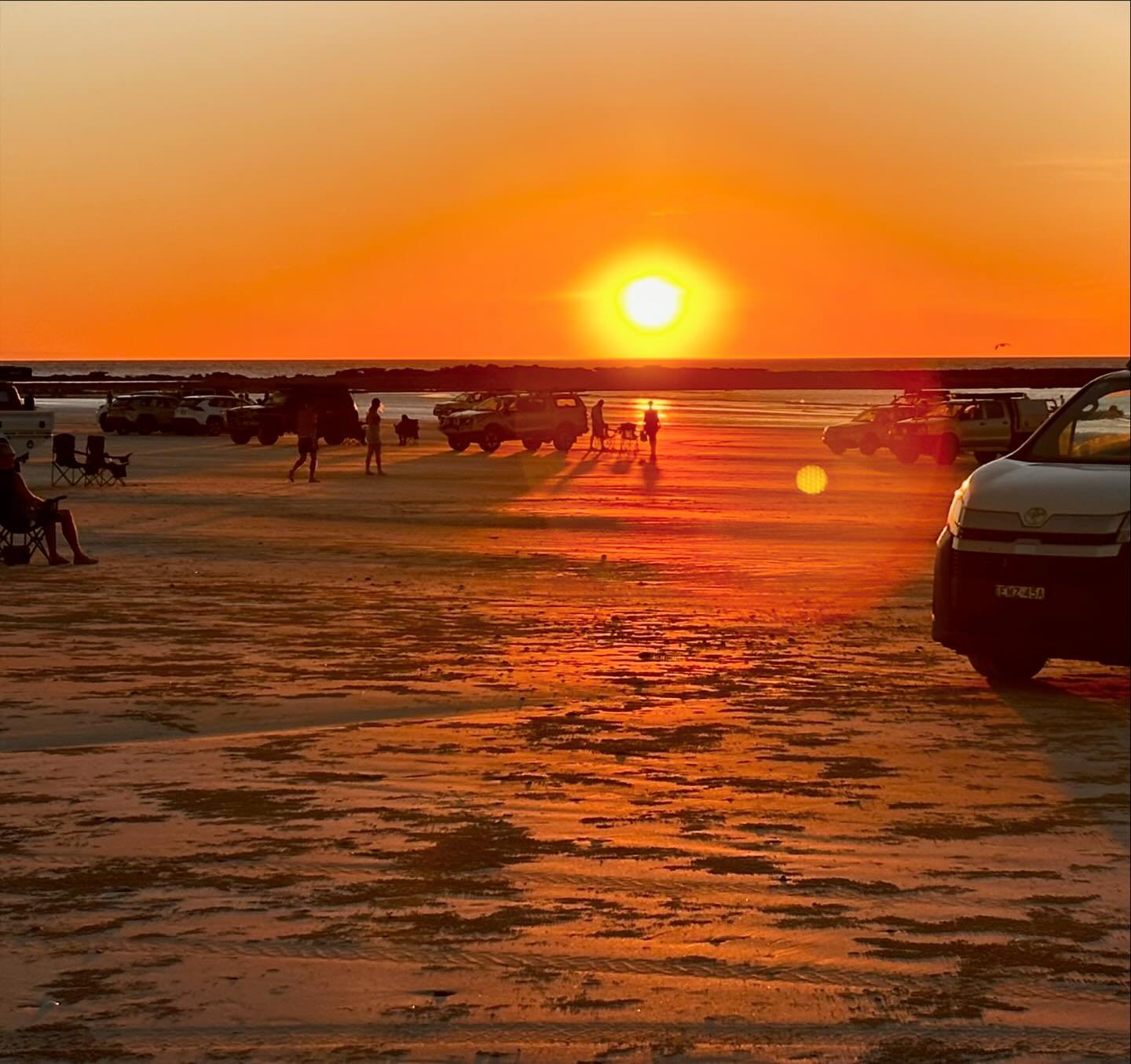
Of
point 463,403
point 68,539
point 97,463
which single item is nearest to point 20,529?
point 68,539

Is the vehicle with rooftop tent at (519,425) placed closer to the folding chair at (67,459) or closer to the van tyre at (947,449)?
the van tyre at (947,449)

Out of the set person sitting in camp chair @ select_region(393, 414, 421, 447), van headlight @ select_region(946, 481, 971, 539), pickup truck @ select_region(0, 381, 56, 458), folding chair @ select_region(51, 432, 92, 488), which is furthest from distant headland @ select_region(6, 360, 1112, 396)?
van headlight @ select_region(946, 481, 971, 539)

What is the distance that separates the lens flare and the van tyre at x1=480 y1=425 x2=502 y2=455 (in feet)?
37.4

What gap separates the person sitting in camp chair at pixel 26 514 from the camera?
19.2 m

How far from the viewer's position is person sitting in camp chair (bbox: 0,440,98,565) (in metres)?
19.2

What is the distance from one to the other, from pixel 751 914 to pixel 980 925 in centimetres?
84

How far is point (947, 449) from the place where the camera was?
4762cm

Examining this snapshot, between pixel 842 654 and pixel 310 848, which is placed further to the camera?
pixel 842 654

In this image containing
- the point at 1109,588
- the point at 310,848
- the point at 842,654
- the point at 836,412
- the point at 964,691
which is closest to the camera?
the point at 310,848

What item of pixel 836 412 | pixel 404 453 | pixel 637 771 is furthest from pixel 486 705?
pixel 836 412

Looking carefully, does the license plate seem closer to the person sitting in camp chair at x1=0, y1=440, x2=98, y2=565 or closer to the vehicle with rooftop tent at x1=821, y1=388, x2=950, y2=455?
the person sitting in camp chair at x1=0, y1=440, x2=98, y2=565

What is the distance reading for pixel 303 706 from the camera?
1109 centimetres

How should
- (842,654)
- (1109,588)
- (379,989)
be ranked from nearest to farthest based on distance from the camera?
(379,989)
(1109,588)
(842,654)

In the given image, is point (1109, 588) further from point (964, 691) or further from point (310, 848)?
point (310, 848)
